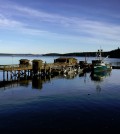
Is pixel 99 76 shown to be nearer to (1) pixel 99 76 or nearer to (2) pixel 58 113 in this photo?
(1) pixel 99 76

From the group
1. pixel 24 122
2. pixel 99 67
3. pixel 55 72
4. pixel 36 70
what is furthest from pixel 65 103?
pixel 99 67

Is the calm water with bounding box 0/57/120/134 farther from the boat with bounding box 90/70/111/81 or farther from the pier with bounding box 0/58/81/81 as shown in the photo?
the boat with bounding box 90/70/111/81

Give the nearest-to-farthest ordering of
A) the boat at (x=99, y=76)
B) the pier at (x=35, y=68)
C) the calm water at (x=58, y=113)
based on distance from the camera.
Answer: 1. the calm water at (x=58, y=113)
2. the pier at (x=35, y=68)
3. the boat at (x=99, y=76)

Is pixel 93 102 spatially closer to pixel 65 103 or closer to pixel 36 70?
pixel 65 103

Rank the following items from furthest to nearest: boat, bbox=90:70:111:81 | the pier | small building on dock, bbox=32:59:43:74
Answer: boat, bbox=90:70:111:81 → small building on dock, bbox=32:59:43:74 → the pier

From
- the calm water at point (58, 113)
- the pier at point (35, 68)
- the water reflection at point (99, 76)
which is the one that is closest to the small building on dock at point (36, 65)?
the pier at point (35, 68)

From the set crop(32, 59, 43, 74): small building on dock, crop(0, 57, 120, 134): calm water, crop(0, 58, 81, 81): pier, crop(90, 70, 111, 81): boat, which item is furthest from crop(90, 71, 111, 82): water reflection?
crop(0, 57, 120, 134): calm water

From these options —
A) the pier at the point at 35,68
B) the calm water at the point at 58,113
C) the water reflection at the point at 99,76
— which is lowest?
the calm water at the point at 58,113

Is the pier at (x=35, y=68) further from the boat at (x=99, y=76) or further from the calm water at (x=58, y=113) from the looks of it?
the calm water at (x=58, y=113)

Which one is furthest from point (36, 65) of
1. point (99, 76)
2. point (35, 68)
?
point (99, 76)

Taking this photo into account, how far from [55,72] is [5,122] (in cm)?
5933

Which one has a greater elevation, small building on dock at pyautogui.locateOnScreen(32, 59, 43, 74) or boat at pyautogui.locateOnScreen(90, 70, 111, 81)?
small building on dock at pyautogui.locateOnScreen(32, 59, 43, 74)

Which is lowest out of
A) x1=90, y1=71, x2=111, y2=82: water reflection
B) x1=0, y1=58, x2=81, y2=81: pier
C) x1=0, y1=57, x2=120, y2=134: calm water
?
x1=0, y1=57, x2=120, y2=134: calm water

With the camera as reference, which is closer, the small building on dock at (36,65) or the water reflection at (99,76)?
the small building on dock at (36,65)
